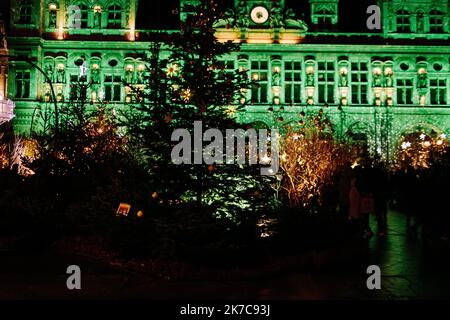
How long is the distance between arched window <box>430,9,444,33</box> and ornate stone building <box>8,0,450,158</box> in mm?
78

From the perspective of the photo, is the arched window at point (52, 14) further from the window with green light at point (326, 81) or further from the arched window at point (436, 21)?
the arched window at point (436, 21)

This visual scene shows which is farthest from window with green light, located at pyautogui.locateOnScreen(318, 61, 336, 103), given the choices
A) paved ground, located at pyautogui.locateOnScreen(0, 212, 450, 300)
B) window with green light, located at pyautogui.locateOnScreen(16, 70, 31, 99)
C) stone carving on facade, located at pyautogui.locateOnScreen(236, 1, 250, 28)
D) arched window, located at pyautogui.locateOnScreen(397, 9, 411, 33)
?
paved ground, located at pyautogui.locateOnScreen(0, 212, 450, 300)

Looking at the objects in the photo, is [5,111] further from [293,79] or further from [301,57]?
[301,57]

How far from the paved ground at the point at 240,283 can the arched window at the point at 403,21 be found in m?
31.7

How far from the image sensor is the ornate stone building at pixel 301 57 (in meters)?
37.4

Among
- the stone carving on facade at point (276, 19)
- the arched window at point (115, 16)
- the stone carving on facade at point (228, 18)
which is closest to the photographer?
the stone carving on facade at point (228, 18)

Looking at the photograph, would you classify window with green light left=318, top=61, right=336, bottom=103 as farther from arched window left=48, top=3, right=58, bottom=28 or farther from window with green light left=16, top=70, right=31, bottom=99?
window with green light left=16, top=70, right=31, bottom=99

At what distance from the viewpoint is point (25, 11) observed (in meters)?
38.0

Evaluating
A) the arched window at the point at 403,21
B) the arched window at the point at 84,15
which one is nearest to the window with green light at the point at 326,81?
the arched window at the point at 403,21

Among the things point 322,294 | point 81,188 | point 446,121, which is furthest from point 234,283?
point 446,121

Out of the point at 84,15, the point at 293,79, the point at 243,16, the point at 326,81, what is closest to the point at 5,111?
the point at 84,15
